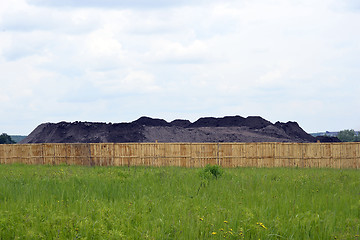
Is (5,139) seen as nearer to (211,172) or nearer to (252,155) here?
(252,155)

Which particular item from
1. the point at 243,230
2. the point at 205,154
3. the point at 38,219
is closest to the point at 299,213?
the point at 243,230

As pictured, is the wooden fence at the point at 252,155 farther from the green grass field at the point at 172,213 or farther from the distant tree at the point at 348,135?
the distant tree at the point at 348,135

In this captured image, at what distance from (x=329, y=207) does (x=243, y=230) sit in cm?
269

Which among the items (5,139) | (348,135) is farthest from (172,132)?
(348,135)

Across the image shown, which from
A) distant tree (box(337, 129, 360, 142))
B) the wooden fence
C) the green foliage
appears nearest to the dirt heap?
the wooden fence

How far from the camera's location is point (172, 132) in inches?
1452

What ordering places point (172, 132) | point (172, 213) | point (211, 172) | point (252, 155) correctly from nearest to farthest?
point (172, 213) < point (211, 172) < point (252, 155) < point (172, 132)

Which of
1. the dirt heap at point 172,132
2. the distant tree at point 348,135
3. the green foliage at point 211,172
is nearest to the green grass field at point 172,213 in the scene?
the green foliage at point 211,172

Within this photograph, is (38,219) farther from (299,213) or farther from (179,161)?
(179,161)

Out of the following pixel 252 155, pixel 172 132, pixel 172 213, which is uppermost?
pixel 172 132

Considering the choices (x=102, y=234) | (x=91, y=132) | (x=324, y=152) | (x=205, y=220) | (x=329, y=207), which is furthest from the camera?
(x=91, y=132)

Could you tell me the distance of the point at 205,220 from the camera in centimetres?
582

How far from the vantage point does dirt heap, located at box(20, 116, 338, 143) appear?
118 ft

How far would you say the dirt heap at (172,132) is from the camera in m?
35.9
